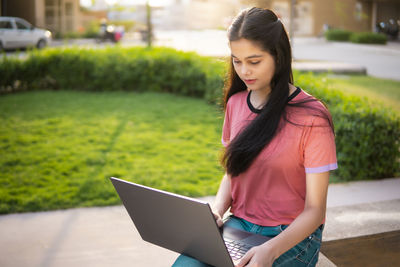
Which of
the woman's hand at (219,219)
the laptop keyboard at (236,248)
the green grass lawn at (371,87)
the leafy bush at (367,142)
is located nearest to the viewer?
the laptop keyboard at (236,248)

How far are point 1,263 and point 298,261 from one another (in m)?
1.94

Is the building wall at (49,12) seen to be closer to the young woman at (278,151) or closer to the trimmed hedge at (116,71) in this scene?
the trimmed hedge at (116,71)

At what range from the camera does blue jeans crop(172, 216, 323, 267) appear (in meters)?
1.59

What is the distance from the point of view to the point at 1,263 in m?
2.70

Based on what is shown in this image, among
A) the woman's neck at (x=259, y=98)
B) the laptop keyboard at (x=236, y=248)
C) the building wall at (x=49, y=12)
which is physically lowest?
the laptop keyboard at (x=236, y=248)

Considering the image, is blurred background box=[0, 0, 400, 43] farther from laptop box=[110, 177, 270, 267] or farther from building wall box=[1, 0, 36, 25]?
laptop box=[110, 177, 270, 267]

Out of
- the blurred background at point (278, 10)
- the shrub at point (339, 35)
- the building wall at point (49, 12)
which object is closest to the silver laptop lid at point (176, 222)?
the blurred background at point (278, 10)

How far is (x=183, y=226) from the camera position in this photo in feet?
4.75

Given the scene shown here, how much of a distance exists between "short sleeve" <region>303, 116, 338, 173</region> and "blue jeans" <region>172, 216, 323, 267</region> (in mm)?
289

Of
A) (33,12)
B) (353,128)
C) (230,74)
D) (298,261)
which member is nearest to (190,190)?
(353,128)

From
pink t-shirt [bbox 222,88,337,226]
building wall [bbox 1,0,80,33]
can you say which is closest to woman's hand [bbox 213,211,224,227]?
pink t-shirt [bbox 222,88,337,226]

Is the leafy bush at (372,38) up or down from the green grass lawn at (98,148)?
up

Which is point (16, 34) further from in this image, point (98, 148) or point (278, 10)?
point (98, 148)

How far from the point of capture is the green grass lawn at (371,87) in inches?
328
